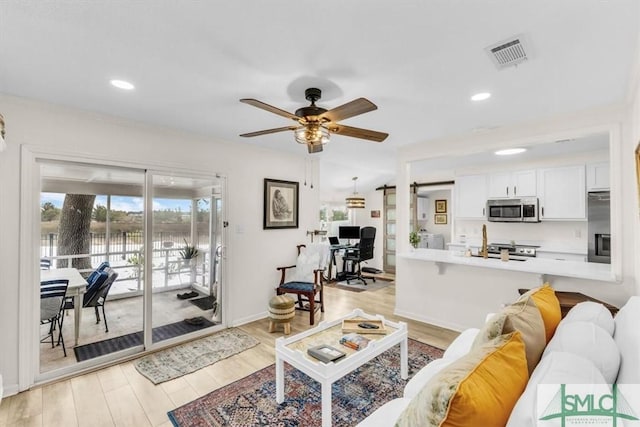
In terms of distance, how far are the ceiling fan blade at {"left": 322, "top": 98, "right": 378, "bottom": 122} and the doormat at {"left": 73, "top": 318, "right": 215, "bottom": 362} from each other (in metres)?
3.01

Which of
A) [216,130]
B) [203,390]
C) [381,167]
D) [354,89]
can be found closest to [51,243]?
[216,130]

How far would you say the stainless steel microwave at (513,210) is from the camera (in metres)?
4.61

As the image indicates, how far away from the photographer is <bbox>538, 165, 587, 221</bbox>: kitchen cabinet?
167 inches

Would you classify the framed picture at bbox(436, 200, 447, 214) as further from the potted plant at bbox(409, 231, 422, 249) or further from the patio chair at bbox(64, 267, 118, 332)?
the patio chair at bbox(64, 267, 118, 332)

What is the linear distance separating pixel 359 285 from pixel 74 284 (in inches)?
181

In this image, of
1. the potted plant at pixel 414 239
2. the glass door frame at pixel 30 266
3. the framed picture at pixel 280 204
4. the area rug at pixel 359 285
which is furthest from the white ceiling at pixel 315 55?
the area rug at pixel 359 285

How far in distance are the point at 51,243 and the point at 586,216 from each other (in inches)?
270

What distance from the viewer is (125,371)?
8.75ft

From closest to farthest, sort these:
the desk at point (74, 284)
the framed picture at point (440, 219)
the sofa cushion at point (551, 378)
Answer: the sofa cushion at point (551, 378) < the desk at point (74, 284) < the framed picture at point (440, 219)

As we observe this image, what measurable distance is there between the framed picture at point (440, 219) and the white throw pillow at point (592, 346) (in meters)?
5.97

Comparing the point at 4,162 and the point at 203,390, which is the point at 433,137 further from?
the point at 4,162

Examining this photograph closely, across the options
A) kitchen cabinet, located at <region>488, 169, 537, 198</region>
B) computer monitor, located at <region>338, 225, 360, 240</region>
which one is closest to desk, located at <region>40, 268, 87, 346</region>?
computer monitor, located at <region>338, 225, 360, 240</region>

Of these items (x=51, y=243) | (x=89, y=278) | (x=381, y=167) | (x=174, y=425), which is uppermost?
(x=381, y=167)

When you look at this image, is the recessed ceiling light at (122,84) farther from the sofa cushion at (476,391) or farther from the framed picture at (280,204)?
the sofa cushion at (476,391)
